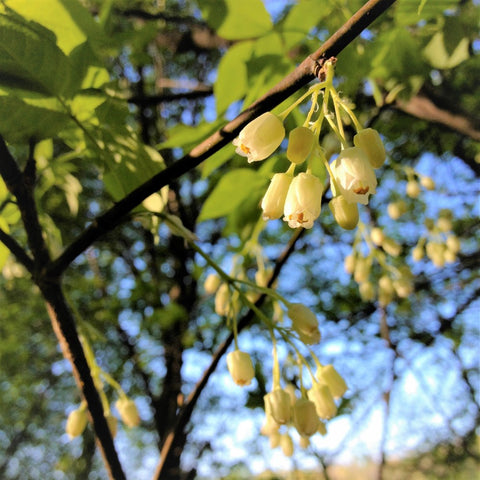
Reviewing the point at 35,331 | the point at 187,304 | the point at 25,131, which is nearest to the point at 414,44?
the point at 25,131

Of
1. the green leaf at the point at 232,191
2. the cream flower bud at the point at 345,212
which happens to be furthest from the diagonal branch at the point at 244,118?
the green leaf at the point at 232,191

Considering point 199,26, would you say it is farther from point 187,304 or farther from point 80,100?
point 187,304

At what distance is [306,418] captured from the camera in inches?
24.2

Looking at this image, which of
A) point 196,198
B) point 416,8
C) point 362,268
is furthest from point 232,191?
point 196,198

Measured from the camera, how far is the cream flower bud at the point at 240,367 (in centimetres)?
66

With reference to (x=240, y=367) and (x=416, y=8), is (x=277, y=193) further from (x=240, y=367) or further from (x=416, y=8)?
(x=416, y=8)

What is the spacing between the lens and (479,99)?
7.55ft

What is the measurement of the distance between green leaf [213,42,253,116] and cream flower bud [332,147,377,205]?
0.83 feet

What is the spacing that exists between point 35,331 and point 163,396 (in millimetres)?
2193

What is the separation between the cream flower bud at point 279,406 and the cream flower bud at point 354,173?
1.11 feet

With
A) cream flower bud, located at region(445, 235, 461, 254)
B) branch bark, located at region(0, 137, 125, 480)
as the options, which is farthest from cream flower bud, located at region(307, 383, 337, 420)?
cream flower bud, located at region(445, 235, 461, 254)

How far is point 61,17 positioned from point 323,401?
57 centimetres

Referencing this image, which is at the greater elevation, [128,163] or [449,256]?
[449,256]

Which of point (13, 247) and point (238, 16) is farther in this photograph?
point (238, 16)
